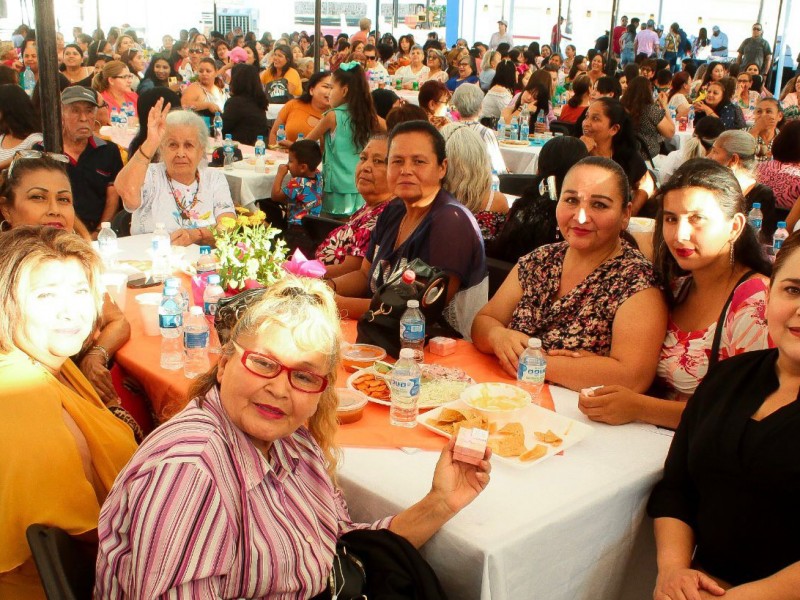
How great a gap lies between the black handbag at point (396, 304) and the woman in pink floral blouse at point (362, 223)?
982 mm

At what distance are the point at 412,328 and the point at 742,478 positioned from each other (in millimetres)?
1158

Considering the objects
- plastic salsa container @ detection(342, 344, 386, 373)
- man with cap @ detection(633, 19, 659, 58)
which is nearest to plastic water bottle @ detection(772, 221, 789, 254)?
plastic salsa container @ detection(342, 344, 386, 373)

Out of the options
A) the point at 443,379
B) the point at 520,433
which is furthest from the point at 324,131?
the point at 520,433

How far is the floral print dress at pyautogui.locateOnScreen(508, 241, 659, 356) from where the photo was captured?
95.2 inches

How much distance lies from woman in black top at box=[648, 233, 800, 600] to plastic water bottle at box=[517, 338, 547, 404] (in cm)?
52

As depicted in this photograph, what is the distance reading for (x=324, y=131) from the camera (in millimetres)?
5828

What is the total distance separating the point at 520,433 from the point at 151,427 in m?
1.43

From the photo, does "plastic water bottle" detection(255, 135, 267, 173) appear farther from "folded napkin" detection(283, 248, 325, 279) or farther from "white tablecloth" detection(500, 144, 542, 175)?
"folded napkin" detection(283, 248, 325, 279)

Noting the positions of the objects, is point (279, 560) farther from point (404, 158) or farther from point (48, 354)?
point (404, 158)

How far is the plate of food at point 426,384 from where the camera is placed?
2297 mm


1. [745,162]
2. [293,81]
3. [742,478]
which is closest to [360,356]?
[742,478]

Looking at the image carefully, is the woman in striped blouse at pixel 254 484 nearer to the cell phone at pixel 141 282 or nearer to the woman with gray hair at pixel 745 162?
the cell phone at pixel 141 282

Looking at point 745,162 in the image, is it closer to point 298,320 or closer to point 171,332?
point 171,332

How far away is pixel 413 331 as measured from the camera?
2543 millimetres
